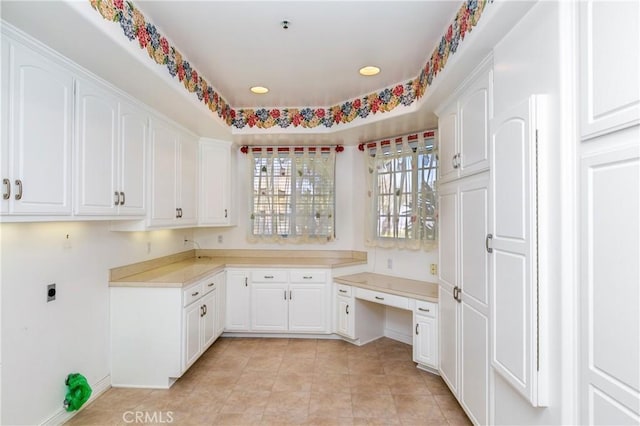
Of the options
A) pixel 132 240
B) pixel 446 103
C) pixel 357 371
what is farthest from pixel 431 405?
pixel 132 240

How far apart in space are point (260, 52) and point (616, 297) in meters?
2.47

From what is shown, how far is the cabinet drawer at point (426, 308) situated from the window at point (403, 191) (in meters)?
0.70

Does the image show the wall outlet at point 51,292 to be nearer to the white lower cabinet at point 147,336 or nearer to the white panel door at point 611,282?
the white lower cabinet at point 147,336

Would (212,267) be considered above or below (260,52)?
below

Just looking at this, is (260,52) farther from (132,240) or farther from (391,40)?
(132,240)

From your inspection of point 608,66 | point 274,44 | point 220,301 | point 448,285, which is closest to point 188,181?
point 220,301

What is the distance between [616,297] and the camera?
1.09 metres

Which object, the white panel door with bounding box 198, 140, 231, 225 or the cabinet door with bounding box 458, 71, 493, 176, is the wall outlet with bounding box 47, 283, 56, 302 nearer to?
the white panel door with bounding box 198, 140, 231, 225

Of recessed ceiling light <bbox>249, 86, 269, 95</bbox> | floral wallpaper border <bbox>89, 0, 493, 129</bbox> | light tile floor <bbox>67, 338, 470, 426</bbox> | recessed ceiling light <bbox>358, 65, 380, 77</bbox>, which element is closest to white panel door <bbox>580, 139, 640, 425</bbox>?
floral wallpaper border <bbox>89, 0, 493, 129</bbox>

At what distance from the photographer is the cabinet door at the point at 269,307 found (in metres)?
3.89

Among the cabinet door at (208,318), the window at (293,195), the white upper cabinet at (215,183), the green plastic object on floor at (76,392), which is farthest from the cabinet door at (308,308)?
the green plastic object on floor at (76,392)

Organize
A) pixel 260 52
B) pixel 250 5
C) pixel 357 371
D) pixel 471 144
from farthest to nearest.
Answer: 1. pixel 357 371
2. pixel 260 52
3. pixel 471 144
4. pixel 250 5

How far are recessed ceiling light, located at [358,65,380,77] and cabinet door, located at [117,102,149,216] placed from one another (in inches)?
72.2

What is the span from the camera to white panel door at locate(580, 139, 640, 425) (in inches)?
40.4
